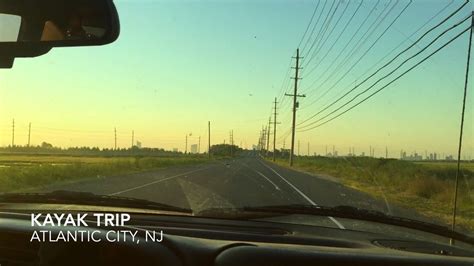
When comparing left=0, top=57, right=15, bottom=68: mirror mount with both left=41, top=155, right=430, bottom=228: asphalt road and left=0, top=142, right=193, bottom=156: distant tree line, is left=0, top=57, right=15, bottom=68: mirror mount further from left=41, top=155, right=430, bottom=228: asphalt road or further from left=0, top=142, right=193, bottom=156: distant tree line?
left=0, top=142, right=193, bottom=156: distant tree line

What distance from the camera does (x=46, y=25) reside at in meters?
2.79

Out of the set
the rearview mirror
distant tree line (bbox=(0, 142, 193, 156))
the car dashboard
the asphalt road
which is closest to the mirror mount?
the rearview mirror

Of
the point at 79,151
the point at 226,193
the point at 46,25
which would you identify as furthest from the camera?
the point at 79,151

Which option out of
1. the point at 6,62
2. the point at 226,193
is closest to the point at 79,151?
the point at 226,193

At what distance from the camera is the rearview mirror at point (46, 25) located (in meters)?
2.69

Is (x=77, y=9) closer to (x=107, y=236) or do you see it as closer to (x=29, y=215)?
(x=107, y=236)

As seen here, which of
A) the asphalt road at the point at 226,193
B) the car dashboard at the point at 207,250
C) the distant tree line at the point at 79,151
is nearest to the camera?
the car dashboard at the point at 207,250

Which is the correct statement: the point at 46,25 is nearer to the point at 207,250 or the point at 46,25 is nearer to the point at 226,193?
the point at 207,250

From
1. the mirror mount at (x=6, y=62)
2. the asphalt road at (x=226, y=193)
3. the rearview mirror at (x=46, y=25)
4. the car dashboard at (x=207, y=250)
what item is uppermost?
the rearview mirror at (x=46, y=25)

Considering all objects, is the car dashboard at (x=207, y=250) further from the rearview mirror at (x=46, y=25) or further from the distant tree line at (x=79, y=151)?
the distant tree line at (x=79, y=151)

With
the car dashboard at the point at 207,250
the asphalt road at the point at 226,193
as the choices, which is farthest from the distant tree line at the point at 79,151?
the car dashboard at the point at 207,250

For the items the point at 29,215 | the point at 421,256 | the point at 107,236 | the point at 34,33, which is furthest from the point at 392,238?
the point at 34,33

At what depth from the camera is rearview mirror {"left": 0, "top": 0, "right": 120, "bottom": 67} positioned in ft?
8.83

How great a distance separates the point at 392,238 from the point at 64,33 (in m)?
2.45
